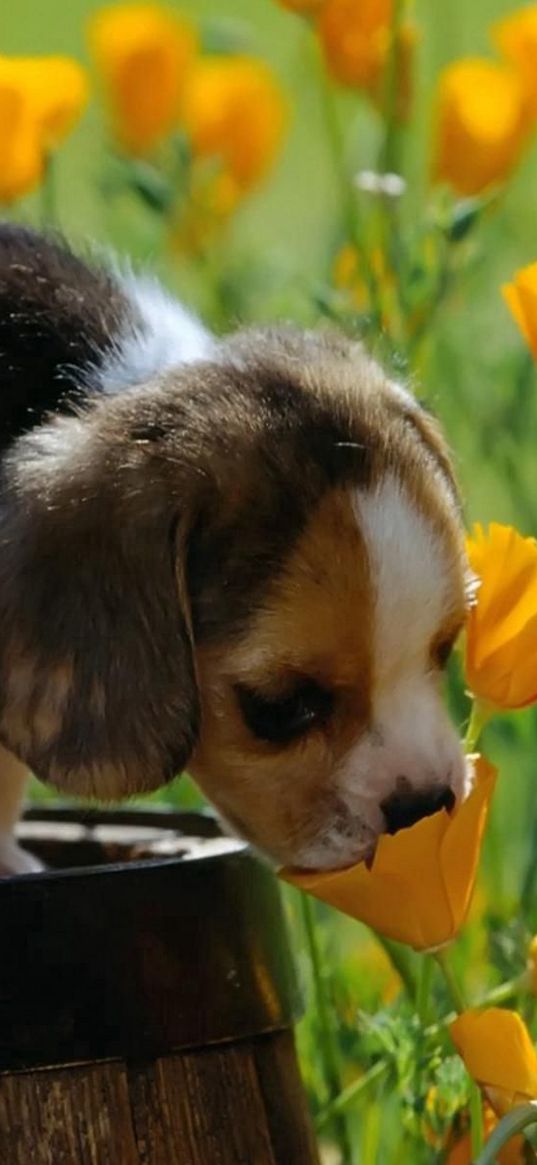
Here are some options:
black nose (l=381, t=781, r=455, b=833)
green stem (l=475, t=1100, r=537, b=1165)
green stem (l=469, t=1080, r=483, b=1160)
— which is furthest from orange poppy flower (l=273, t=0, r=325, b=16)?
green stem (l=475, t=1100, r=537, b=1165)

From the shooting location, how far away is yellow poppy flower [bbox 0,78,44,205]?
337 centimetres

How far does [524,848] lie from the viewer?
368 cm

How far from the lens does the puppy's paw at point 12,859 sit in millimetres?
2939

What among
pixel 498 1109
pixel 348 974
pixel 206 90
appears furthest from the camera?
pixel 206 90

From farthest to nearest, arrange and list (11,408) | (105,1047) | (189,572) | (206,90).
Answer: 1. (206,90)
2. (11,408)
3. (189,572)
4. (105,1047)

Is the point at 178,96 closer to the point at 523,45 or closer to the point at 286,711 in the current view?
the point at 523,45

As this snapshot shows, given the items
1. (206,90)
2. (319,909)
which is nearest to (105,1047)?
(319,909)

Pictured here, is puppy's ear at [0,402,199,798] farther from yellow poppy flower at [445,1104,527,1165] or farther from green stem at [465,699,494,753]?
yellow poppy flower at [445,1104,527,1165]

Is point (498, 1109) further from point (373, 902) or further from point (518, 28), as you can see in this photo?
point (518, 28)

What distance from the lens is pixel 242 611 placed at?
260 centimetres

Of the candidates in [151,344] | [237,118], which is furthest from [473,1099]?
[237,118]

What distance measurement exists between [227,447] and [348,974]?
76 centimetres

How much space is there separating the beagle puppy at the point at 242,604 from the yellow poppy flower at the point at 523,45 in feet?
3.02

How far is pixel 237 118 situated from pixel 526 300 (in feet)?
5.74
